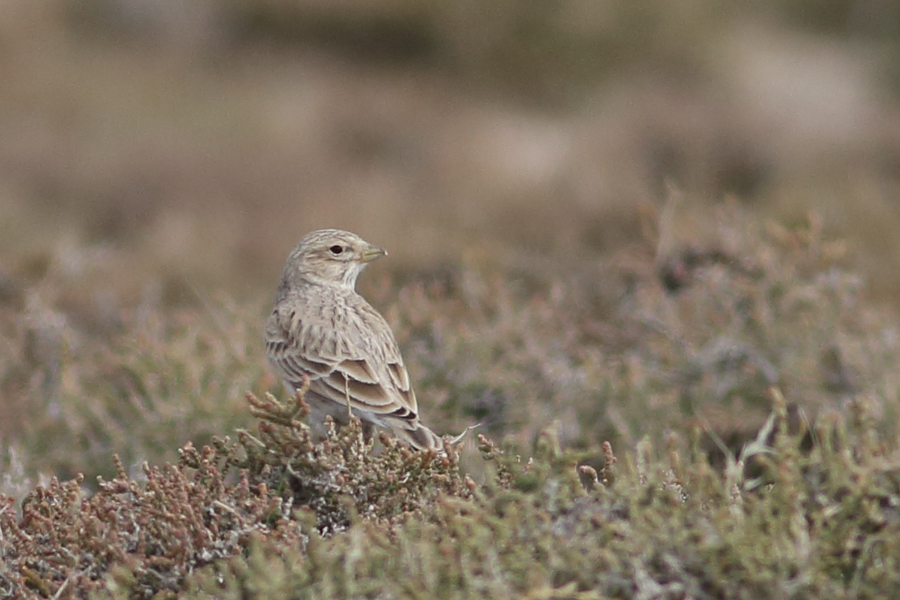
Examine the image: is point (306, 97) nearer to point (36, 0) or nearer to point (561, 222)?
point (36, 0)

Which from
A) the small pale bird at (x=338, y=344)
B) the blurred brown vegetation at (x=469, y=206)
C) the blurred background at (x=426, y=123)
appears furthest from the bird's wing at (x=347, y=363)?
the blurred background at (x=426, y=123)

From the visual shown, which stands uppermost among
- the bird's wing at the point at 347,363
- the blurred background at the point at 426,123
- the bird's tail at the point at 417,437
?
the bird's wing at the point at 347,363

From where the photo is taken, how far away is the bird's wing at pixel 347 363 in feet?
15.4

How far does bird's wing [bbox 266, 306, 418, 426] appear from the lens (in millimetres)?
4684

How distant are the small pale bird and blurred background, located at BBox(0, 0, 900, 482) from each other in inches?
45.1

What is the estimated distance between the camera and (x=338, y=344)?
495 centimetres

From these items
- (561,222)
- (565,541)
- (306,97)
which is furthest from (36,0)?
(565,541)

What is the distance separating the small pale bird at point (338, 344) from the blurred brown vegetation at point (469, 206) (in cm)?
104

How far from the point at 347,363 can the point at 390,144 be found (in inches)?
507

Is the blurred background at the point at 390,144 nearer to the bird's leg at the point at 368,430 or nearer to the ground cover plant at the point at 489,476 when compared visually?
the ground cover plant at the point at 489,476

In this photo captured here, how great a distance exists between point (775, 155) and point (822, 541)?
12.3 meters

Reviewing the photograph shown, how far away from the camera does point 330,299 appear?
17.6ft

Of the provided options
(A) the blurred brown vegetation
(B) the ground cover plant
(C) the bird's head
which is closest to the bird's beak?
(C) the bird's head

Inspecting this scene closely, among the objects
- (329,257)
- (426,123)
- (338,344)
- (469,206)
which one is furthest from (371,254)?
(426,123)
